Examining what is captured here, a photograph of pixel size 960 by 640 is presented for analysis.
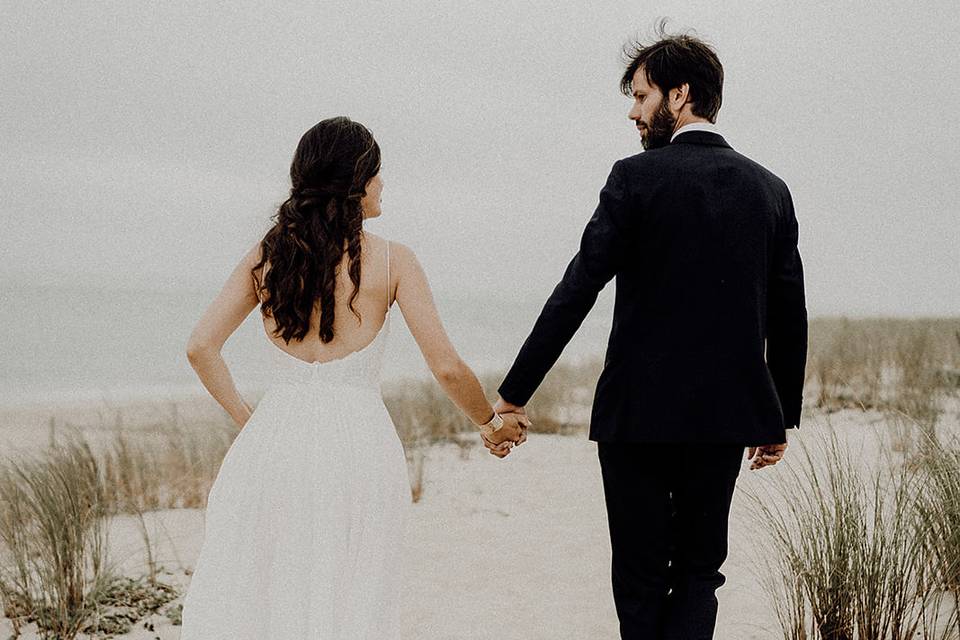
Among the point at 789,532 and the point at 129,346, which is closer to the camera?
the point at 789,532

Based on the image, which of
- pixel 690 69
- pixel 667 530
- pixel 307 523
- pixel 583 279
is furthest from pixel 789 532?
pixel 307 523

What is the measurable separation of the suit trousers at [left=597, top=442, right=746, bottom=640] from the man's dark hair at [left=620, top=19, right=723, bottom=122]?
3.35ft

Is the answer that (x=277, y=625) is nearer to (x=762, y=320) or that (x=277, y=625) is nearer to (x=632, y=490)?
(x=632, y=490)

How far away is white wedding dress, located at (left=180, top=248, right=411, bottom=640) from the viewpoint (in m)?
2.56

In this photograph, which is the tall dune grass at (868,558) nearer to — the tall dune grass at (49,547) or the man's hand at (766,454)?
the man's hand at (766,454)

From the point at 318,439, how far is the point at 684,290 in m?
1.10

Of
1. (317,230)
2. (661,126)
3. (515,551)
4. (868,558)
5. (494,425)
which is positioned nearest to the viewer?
(317,230)

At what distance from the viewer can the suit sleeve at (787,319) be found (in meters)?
2.75

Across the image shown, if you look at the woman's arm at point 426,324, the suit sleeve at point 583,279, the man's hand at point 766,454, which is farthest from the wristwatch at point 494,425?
the man's hand at point 766,454

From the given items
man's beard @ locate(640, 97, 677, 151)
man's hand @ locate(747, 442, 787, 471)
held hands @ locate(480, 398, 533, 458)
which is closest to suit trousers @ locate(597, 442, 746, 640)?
man's hand @ locate(747, 442, 787, 471)

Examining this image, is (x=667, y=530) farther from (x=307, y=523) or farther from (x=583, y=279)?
(x=307, y=523)

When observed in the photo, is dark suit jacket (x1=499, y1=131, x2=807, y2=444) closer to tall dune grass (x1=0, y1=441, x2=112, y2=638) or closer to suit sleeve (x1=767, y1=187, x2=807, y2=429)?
suit sleeve (x1=767, y1=187, x2=807, y2=429)

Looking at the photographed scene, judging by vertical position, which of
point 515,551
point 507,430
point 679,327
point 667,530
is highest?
point 679,327

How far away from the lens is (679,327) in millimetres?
2576
